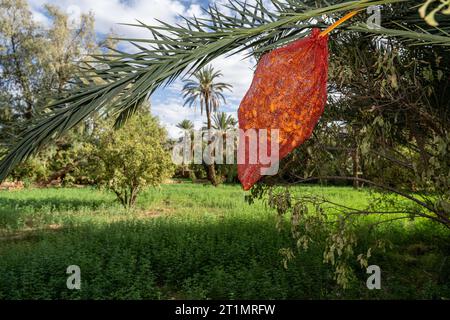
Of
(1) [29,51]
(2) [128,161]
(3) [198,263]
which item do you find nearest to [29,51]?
(1) [29,51]

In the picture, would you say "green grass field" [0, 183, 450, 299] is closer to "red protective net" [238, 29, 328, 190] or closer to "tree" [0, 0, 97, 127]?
"red protective net" [238, 29, 328, 190]

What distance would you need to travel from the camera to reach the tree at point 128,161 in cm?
1342

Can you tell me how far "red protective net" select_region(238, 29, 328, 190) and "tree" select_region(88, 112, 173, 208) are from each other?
12.5 metres

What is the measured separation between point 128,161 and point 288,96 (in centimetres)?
1288

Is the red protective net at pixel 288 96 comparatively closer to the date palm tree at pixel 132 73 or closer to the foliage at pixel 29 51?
the date palm tree at pixel 132 73

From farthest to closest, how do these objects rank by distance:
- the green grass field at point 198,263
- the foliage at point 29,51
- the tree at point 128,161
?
the foliage at point 29,51 < the tree at point 128,161 < the green grass field at point 198,263

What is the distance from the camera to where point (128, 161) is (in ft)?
44.2

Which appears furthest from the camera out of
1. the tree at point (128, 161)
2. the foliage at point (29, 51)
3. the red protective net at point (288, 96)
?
the foliage at point (29, 51)

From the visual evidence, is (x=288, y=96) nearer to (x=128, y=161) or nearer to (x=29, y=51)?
(x=128, y=161)

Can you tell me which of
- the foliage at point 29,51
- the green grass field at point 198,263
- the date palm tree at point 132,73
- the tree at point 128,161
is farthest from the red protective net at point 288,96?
the foliage at point 29,51

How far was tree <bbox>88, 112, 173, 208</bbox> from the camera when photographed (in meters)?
13.4

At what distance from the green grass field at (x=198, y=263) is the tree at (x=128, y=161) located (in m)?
3.01

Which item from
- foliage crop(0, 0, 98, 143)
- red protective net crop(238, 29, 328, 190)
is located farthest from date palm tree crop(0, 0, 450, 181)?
foliage crop(0, 0, 98, 143)
